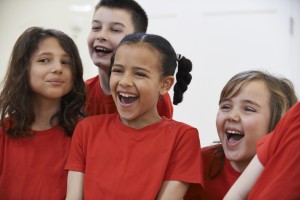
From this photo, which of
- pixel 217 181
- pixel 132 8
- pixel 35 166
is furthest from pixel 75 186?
pixel 132 8

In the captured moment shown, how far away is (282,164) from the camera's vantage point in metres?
1.00

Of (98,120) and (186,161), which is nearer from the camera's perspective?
(186,161)

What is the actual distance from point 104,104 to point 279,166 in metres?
0.97

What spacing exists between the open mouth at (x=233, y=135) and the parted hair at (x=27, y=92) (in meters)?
0.51

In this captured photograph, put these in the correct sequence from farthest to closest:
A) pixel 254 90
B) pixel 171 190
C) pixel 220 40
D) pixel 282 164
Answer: pixel 220 40 < pixel 254 90 < pixel 171 190 < pixel 282 164

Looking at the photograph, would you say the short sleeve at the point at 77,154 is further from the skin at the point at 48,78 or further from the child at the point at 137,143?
the skin at the point at 48,78

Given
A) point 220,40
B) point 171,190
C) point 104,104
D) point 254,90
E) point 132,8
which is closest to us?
point 171,190

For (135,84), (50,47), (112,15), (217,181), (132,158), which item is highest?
(112,15)

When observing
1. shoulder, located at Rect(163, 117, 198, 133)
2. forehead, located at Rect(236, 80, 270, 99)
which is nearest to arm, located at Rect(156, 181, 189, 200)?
shoulder, located at Rect(163, 117, 198, 133)

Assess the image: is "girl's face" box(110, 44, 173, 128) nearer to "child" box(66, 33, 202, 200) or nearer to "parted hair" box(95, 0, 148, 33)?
"child" box(66, 33, 202, 200)

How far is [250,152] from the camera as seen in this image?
1509 mm

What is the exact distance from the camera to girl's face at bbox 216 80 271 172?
149 centimetres

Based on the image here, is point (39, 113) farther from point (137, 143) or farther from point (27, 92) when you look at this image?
point (137, 143)

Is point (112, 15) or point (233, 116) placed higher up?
point (112, 15)
